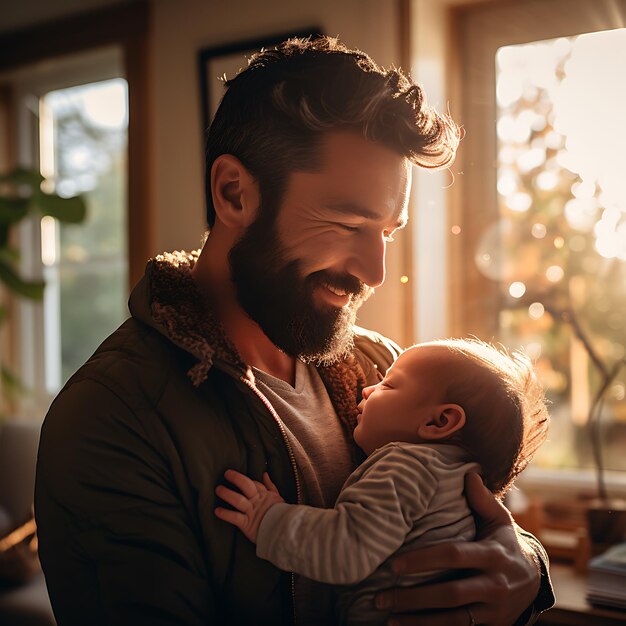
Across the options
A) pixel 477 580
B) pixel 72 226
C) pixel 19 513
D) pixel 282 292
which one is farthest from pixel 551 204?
pixel 19 513

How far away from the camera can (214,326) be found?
1.15 meters

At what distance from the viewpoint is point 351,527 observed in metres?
1.05

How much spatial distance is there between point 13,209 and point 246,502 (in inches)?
86.8

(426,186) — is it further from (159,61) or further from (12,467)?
(12,467)

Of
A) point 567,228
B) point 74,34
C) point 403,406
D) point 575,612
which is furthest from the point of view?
point 74,34

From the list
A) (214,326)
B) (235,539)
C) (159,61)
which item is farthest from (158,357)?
(159,61)

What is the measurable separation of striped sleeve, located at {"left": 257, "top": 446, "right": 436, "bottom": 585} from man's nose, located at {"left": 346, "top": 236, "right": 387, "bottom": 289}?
278 millimetres

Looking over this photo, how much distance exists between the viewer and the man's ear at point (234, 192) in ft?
4.02

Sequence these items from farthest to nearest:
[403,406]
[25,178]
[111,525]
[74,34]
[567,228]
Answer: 1. [74,34]
2. [25,178]
3. [567,228]
4. [403,406]
5. [111,525]

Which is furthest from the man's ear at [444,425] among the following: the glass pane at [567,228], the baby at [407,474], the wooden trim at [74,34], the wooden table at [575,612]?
the wooden trim at [74,34]

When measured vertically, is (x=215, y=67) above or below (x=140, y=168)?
above

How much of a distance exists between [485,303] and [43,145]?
2.25 metres

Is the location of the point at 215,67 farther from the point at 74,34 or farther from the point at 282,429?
the point at 282,429

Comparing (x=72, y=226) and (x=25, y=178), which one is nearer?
(x=25, y=178)
